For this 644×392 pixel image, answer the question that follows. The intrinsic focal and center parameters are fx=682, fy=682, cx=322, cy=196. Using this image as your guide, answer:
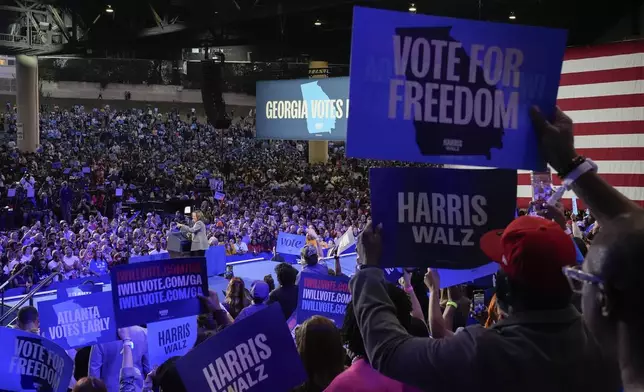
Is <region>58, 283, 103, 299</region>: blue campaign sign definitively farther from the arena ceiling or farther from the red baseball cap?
the arena ceiling

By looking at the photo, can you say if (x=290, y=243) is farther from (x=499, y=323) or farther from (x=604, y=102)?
(x=499, y=323)

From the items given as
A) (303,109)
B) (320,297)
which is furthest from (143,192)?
(320,297)

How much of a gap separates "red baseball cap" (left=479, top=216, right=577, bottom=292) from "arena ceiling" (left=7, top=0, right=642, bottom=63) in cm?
1545

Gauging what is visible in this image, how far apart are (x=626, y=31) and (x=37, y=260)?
14.2m

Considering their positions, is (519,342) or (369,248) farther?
(369,248)

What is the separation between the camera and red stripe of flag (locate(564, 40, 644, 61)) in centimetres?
1068

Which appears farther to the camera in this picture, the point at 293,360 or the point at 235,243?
the point at 235,243

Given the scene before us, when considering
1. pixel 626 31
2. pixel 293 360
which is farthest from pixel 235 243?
pixel 293 360

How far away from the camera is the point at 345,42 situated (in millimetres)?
26844

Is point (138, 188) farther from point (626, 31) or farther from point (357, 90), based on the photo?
point (357, 90)

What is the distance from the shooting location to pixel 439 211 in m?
2.74

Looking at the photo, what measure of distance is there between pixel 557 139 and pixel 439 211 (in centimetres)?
71

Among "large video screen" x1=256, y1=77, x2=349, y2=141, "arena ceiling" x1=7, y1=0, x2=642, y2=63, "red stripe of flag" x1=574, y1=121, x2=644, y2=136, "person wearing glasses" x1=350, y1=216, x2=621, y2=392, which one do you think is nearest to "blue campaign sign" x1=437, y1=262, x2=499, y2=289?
"person wearing glasses" x1=350, y1=216, x2=621, y2=392

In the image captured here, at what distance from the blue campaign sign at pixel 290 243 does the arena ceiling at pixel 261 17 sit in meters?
6.31
